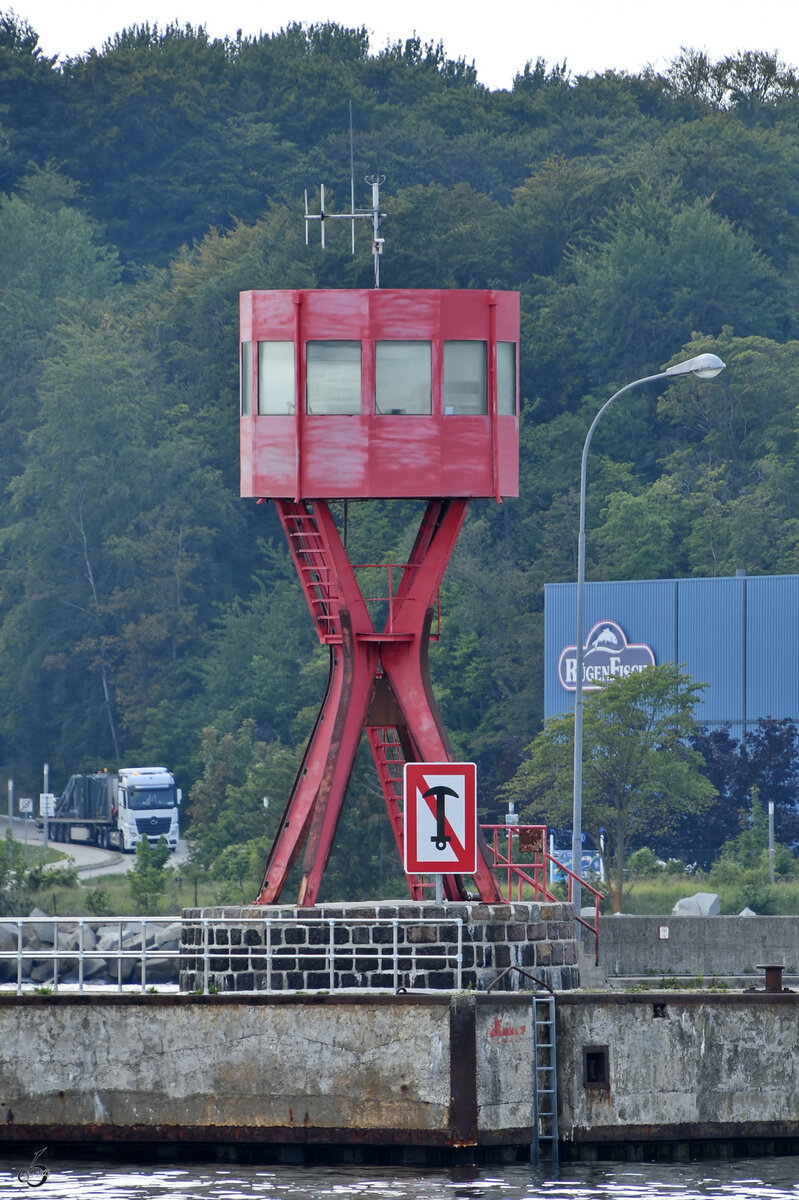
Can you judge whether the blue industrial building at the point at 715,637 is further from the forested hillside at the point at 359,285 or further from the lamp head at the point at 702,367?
the lamp head at the point at 702,367

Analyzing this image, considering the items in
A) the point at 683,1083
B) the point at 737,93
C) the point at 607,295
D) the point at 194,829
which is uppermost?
the point at 737,93

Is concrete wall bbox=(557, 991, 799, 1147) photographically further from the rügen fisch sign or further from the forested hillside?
the forested hillside

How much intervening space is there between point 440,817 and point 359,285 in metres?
85.8

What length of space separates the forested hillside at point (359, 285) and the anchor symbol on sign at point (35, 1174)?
6107 centimetres

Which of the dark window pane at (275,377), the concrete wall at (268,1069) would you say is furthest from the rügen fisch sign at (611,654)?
the concrete wall at (268,1069)

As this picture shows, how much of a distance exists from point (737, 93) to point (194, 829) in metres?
68.3

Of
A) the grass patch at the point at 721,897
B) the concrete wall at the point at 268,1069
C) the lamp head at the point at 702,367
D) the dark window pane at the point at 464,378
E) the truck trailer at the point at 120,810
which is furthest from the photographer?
the truck trailer at the point at 120,810

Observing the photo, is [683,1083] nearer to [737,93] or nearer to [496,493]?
[496,493]

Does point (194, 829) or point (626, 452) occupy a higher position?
point (626, 452)

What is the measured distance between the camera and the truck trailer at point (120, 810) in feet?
298

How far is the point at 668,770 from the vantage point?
75.0 meters

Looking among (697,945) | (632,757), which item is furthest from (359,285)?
(697,945)

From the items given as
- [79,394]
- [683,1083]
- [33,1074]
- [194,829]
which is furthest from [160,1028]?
[79,394]

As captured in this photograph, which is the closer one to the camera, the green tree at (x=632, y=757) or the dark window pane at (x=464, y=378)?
the dark window pane at (x=464, y=378)
